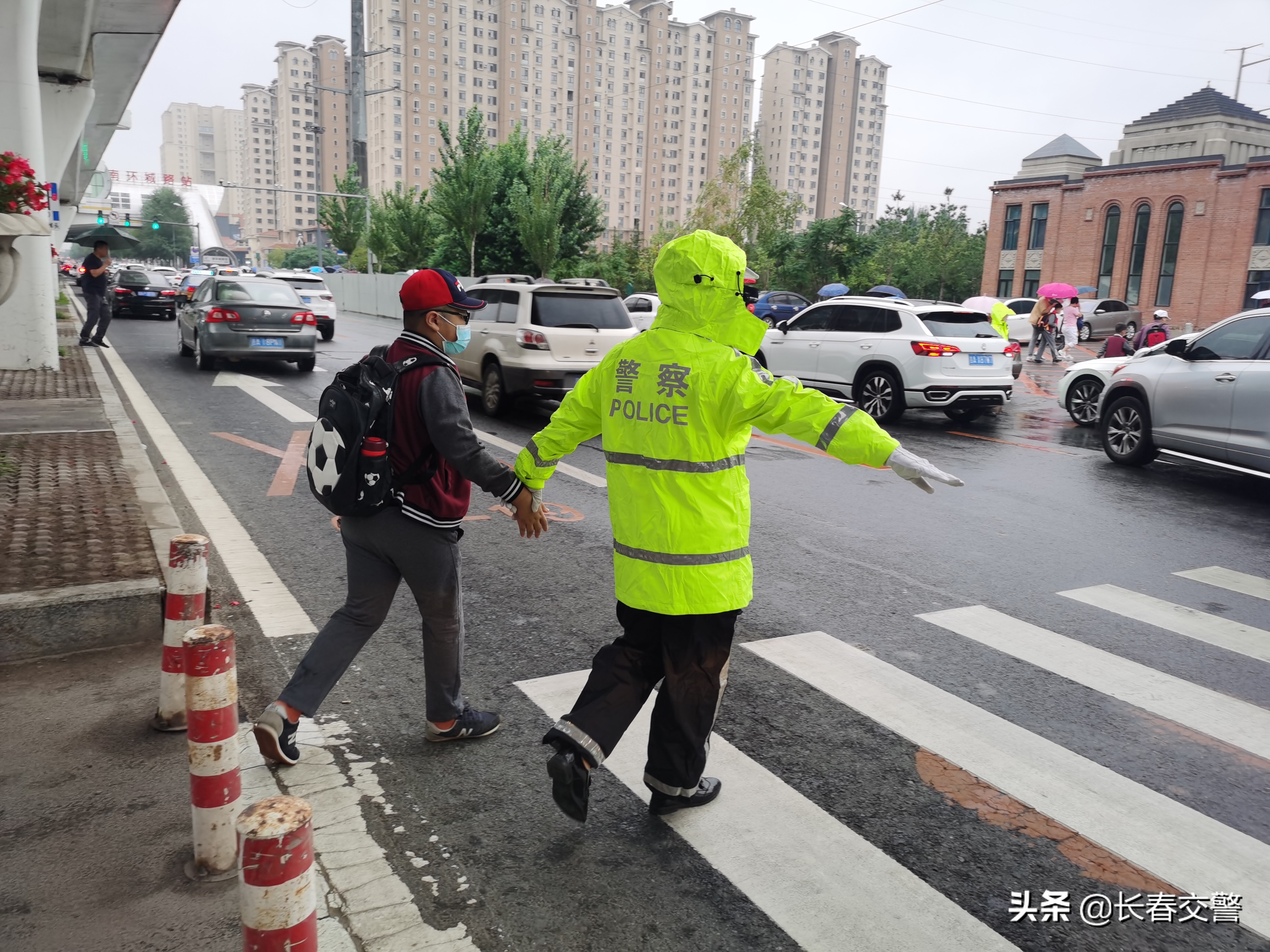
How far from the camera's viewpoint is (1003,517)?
8094 millimetres

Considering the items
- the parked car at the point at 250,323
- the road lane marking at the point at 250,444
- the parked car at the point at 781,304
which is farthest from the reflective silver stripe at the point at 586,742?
the parked car at the point at 781,304

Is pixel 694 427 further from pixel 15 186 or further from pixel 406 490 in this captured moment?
pixel 15 186

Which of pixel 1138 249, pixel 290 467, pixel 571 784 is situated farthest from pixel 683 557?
pixel 1138 249

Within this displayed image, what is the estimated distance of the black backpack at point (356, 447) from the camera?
3316 mm

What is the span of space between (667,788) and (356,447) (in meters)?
1.56

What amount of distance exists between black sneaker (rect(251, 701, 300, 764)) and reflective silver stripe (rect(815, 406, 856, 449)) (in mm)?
2136

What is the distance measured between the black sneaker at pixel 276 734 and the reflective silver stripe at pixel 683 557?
56.6 inches

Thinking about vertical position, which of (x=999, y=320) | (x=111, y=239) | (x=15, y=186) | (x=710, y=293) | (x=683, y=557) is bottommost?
(x=683, y=557)

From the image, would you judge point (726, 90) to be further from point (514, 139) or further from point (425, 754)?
point (425, 754)

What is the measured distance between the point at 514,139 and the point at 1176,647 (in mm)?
41397

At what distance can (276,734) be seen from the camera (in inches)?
135

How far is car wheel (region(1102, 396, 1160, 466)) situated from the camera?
10.5 metres

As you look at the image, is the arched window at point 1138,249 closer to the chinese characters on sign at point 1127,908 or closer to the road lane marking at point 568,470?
the road lane marking at point 568,470

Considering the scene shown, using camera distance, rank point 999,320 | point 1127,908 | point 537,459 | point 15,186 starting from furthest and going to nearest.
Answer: point 999,320 < point 15,186 < point 537,459 < point 1127,908
